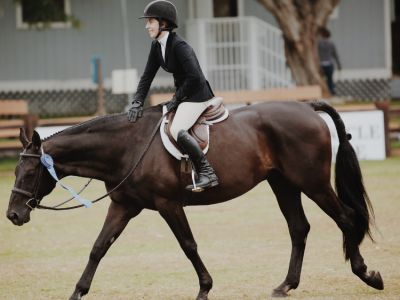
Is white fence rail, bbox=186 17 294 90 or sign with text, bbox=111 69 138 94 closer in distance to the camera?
sign with text, bbox=111 69 138 94

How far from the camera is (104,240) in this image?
964cm

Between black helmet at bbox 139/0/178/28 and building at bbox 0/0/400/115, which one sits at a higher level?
black helmet at bbox 139/0/178/28

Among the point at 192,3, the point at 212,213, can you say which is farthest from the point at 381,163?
the point at 192,3

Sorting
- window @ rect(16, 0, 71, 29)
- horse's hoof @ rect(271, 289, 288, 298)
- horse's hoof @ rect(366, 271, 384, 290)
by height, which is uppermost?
window @ rect(16, 0, 71, 29)

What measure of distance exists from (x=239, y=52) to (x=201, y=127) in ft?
67.3

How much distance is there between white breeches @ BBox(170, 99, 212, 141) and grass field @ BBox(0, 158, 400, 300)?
1588 millimetres

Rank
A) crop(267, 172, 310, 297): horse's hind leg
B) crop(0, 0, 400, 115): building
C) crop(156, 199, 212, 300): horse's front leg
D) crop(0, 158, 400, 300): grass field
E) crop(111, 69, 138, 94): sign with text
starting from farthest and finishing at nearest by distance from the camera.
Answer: crop(0, 0, 400, 115): building
crop(111, 69, 138, 94): sign with text
crop(0, 158, 400, 300): grass field
crop(267, 172, 310, 297): horse's hind leg
crop(156, 199, 212, 300): horse's front leg

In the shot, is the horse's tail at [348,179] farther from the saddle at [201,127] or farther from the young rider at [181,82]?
the young rider at [181,82]

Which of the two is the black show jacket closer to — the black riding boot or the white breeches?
the white breeches

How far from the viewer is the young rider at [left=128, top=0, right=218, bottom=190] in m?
9.66

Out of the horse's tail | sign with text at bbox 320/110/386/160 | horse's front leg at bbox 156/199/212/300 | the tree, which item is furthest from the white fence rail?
horse's front leg at bbox 156/199/212/300

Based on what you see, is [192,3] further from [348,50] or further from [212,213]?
[212,213]

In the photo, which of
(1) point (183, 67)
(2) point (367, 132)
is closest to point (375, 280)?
(1) point (183, 67)

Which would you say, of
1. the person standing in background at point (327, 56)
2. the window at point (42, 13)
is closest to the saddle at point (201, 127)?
the window at point (42, 13)
